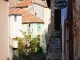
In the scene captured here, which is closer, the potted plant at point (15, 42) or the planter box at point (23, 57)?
the planter box at point (23, 57)

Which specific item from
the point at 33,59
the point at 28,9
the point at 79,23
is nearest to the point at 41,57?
the point at 33,59

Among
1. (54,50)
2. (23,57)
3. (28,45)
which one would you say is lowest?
(23,57)

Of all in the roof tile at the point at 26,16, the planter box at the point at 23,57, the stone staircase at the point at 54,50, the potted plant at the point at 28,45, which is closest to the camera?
the stone staircase at the point at 54,50

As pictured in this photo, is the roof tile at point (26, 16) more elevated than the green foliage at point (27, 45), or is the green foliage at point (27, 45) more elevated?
the roof tile at point (26, 16)

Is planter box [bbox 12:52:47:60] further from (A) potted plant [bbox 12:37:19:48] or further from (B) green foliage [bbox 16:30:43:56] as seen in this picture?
(A) potted plant [bbox 12:37:19:48]

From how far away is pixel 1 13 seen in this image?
34.1 ft

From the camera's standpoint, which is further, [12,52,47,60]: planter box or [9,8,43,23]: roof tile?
[9,8,43,23]: roof tile

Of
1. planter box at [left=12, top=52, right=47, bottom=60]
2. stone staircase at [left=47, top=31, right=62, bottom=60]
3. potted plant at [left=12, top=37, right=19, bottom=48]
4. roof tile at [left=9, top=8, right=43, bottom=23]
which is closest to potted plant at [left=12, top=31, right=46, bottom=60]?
potted plant at [left=12, top=37, right=19, bottom=48]

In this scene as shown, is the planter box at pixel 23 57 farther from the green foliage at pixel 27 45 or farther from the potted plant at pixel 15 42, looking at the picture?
the potted plant at pixel 15 42

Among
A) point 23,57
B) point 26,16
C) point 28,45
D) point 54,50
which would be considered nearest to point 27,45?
point 28,45

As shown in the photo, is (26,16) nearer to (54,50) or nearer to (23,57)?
(23,57)

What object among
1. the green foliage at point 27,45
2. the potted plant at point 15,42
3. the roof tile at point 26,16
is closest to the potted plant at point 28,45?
the green foliage at point 27,45

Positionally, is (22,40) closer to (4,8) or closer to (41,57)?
(41,57)

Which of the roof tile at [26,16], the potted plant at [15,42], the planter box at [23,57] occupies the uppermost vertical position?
the roof tile at [26,16]
